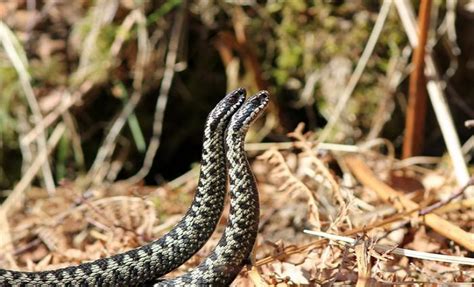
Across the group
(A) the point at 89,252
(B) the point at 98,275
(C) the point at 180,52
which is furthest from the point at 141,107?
(B) the point at 98,275

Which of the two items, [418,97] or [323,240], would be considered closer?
[323,240]

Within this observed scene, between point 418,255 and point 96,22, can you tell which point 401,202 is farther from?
point 96,22

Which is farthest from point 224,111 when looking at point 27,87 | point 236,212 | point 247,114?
point 27,87

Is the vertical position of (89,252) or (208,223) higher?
(208,223)

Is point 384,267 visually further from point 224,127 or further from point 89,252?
point 89,252

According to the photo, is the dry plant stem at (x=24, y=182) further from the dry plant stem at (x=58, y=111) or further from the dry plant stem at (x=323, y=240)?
the dry plant stem at (x=323, y=240)

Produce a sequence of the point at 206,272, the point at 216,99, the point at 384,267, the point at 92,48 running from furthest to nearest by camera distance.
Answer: the point at 216,99, the point at 92,48, the point at 384,267, the point at 206,272

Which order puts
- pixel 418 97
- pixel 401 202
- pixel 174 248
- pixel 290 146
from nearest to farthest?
pixel 174 248, pixel 401 202, pixel 290 146, pixel 418 97
